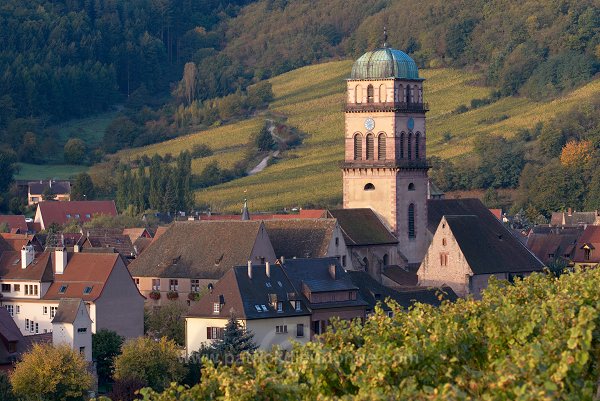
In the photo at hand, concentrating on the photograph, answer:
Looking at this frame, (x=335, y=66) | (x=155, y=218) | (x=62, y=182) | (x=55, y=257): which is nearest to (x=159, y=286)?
(x=55, y=257)

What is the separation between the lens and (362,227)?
292 ft

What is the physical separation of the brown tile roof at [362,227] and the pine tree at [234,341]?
748 inches

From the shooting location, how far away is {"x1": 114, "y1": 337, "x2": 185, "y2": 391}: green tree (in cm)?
6309

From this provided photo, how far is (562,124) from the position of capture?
504 feet

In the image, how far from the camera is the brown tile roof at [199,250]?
80.4 meters

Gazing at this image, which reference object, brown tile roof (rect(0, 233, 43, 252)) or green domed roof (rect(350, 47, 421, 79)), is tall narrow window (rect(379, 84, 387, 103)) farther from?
brown tile roof (rect(0, 233, 43, 252))

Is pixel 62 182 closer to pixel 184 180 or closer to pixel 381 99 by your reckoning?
pixel 184 180

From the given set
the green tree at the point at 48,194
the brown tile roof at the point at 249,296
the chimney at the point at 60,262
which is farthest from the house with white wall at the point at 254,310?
the green tree at the point at 48,194

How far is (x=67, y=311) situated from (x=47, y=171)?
98.9 m

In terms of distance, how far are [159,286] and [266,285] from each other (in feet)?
40.1

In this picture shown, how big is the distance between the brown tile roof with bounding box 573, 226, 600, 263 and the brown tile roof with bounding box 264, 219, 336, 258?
86.4ft

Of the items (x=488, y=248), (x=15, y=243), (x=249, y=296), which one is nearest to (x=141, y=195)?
(x=15, y=243)

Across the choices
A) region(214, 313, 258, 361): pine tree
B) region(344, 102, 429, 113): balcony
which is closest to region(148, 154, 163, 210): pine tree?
region(344, 102, 429, 113): balcony

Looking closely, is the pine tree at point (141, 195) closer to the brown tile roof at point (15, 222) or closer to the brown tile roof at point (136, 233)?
the brown tile roof at point (15, 222)
